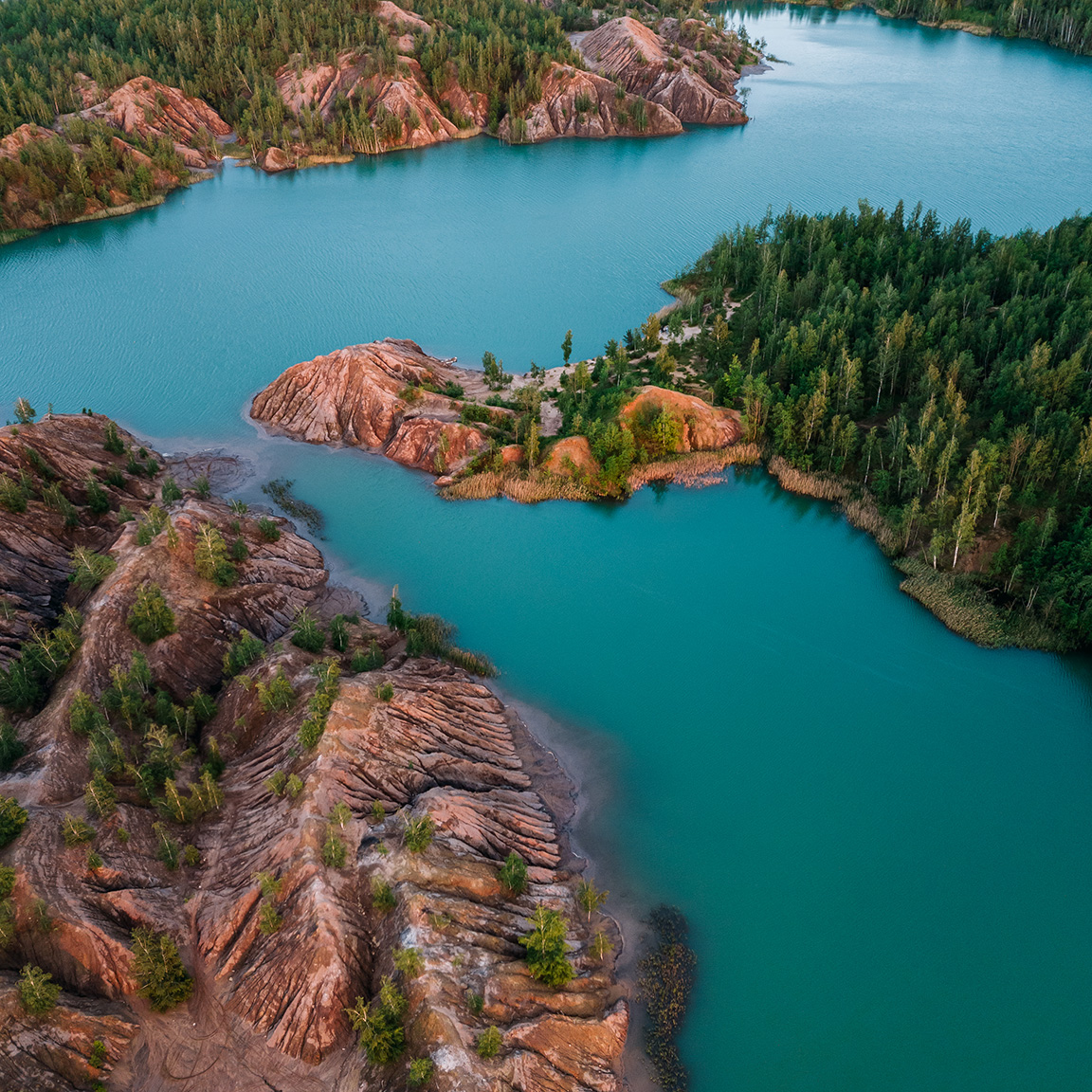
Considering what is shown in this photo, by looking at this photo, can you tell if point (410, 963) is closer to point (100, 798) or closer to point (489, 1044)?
point (489, 1044)

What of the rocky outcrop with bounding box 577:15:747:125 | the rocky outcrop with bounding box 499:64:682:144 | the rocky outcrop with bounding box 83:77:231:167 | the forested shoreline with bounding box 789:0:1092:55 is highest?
the forested shoreline with bounding box 789:0:1092:55

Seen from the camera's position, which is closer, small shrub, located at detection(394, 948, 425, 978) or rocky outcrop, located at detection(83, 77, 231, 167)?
small shrub, located at detection(394, 948, 425, 978)

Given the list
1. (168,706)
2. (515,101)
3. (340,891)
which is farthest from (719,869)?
(515,101)

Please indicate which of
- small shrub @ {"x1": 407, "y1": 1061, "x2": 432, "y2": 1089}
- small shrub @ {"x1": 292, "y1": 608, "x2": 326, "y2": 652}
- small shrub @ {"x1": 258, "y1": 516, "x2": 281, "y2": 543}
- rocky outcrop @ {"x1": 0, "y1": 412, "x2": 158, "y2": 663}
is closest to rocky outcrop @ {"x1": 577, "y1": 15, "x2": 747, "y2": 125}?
rocky outcrop @ {"x1": 0, "y1": 412, "x2": 158, "y2": 663}

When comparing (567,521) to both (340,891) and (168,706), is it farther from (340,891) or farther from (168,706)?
(340,891)

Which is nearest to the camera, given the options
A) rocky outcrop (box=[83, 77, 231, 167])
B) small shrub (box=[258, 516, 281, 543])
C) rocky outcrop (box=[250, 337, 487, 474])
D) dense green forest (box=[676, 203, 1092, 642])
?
dense green forest (box=[676, 203, 1092, 642])

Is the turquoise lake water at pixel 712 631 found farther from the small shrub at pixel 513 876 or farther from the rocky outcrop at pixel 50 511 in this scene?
the rocky outcrop at pixel 50 511

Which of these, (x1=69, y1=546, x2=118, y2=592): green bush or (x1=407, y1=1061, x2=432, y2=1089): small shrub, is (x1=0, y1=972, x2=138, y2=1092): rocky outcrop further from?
(x1=69, y1=546, x2=118, y2=592): green bush
